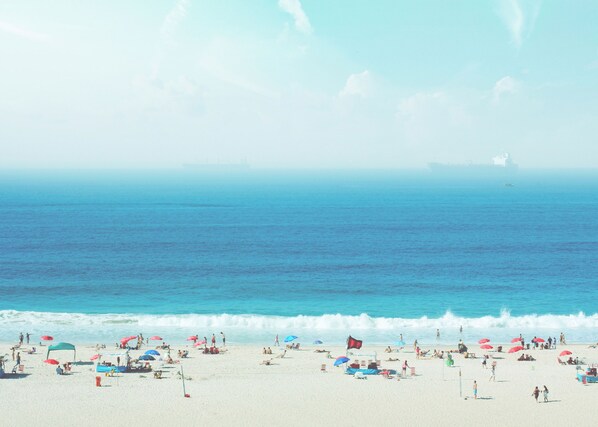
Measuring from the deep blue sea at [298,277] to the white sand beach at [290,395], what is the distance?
31.2ft

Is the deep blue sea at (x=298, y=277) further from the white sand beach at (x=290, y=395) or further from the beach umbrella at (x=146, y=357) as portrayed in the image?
the white sand beach at (x=290, y=395)

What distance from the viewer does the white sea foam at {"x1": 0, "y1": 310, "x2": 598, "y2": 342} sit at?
4722cm

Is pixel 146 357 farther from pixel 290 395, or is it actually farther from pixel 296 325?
pixel 296 325

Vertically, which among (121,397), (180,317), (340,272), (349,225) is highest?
(349,225)

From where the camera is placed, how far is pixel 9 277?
211 feet

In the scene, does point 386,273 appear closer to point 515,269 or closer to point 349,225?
point 515,269

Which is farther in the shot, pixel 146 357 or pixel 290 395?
pixel 146 357

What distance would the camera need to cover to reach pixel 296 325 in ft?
162

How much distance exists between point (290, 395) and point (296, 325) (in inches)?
708

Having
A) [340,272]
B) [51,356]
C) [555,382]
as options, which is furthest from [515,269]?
[51,356]

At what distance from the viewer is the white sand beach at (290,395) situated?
28.0 metres

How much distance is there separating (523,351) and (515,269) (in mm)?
30071

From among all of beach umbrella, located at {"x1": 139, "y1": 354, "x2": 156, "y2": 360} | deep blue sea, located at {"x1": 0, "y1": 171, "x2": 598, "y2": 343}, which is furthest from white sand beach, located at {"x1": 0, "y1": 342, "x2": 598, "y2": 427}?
deep blue sea, located at {"x1": 0, "y1": 171, "x2": 598, "y2": 343}

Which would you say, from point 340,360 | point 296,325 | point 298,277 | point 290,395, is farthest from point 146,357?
point 298,277
